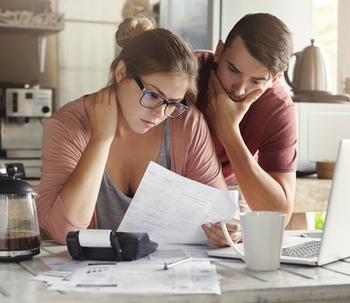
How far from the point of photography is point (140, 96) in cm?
112

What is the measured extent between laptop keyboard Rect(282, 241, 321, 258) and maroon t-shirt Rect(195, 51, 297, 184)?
0.45 m

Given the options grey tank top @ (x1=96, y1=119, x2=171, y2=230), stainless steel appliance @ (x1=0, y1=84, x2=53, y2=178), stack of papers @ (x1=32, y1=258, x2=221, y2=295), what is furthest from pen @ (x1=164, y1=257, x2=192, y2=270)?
stainless steel appliance @ (x1=0, y1=84, x2=53, y2=178)

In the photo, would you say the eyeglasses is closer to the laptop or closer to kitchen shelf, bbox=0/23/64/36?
the laptop

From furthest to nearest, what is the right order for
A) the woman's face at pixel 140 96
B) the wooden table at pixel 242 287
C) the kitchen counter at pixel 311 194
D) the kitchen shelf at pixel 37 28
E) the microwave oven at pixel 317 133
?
the kitchen shelf at pixel 37 28, the microwave oven at pixel 317 133, the kitchen counter at pixel 311 194, the woman's face at pixel 140 96, the wooden table at pixel 242 287

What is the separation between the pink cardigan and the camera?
102cm

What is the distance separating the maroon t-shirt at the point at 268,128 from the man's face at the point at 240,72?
4.1 inches

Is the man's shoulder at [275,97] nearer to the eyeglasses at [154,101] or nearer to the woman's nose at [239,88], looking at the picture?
the woman's nose at [239,88]

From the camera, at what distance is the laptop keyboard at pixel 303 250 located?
2.71 feet

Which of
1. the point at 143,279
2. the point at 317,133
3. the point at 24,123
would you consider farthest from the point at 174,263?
the point at 24,123

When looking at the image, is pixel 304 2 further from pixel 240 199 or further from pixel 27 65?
pixel 27 65

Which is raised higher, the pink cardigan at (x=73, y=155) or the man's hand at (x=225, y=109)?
the man's hand at (x=225, y=109)

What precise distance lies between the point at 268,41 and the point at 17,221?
0.83 metres

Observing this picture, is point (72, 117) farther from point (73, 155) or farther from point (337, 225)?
point (337, 225)

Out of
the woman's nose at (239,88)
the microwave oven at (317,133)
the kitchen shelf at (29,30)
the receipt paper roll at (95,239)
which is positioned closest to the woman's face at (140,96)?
the woman's nose at (239,88)
